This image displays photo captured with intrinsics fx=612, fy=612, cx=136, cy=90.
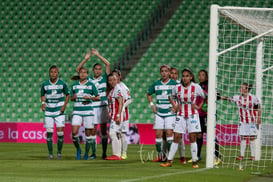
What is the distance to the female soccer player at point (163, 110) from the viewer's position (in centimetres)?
1255

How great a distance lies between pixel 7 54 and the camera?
85.9ft

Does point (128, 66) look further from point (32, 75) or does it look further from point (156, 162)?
point (156, 162)

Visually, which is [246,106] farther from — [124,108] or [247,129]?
[124,108]

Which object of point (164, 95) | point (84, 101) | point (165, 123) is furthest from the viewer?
point (84, 101)

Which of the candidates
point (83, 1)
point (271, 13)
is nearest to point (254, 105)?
point (271, 13)

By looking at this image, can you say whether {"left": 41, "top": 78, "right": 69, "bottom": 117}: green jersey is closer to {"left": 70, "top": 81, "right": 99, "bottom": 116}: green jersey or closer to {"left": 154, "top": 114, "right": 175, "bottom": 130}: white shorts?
{"left": 70, "top": 81, "right": 99, "bottom": 116}: green jersey

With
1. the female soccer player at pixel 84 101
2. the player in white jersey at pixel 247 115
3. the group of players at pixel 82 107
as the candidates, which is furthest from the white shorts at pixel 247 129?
the female soccer player at pixel 84 101

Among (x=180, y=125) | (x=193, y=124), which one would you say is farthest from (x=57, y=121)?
(x=193, y=124)

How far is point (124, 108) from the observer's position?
539 inches

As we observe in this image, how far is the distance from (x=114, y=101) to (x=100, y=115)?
0.68 m

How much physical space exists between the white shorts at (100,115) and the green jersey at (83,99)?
0.63 metres

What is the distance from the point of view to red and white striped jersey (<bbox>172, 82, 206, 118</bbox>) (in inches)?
450

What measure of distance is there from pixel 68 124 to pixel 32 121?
126 inches

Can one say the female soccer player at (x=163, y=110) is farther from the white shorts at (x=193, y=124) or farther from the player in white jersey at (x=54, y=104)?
the player in white jersey at (x=54, y=104)
